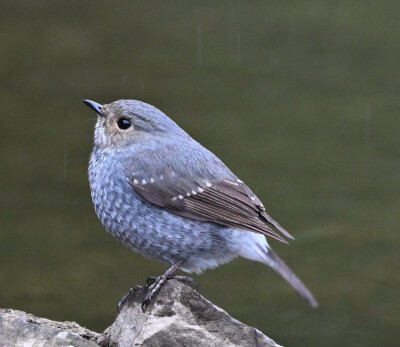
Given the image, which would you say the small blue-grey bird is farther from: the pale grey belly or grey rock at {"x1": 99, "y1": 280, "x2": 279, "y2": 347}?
grey rock at {"x1": 99, "y1": 280, "x2": 279, "y2": 347}

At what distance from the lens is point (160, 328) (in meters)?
5.28

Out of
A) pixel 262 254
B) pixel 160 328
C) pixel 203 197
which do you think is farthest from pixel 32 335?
pixel 262 254

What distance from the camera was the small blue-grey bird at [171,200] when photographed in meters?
5.75

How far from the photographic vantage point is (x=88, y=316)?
26.3ft

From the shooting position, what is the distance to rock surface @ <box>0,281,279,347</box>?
5.25 metres

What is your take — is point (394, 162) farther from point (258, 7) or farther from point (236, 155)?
point (258, 7)

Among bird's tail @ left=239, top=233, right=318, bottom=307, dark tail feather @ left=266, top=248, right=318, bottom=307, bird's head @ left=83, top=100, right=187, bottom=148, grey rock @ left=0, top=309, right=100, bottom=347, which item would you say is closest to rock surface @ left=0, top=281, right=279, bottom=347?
grey rock @ left=0, top=309, right=100, bottom=347

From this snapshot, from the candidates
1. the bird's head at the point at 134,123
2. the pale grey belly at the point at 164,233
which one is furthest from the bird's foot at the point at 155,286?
the bird's head at the point at 134,123

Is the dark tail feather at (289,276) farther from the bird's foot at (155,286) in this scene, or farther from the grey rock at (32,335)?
the grey rock at (32,335)

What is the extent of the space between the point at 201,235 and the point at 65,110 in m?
4.86

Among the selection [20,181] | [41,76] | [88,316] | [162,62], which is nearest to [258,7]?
[162,62]

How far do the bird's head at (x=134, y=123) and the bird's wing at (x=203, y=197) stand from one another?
20 centimetres

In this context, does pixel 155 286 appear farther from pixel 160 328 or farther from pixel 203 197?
pixel 203 197

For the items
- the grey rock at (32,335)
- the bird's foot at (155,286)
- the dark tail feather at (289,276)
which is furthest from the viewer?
the dark tail feather at (289,276)
